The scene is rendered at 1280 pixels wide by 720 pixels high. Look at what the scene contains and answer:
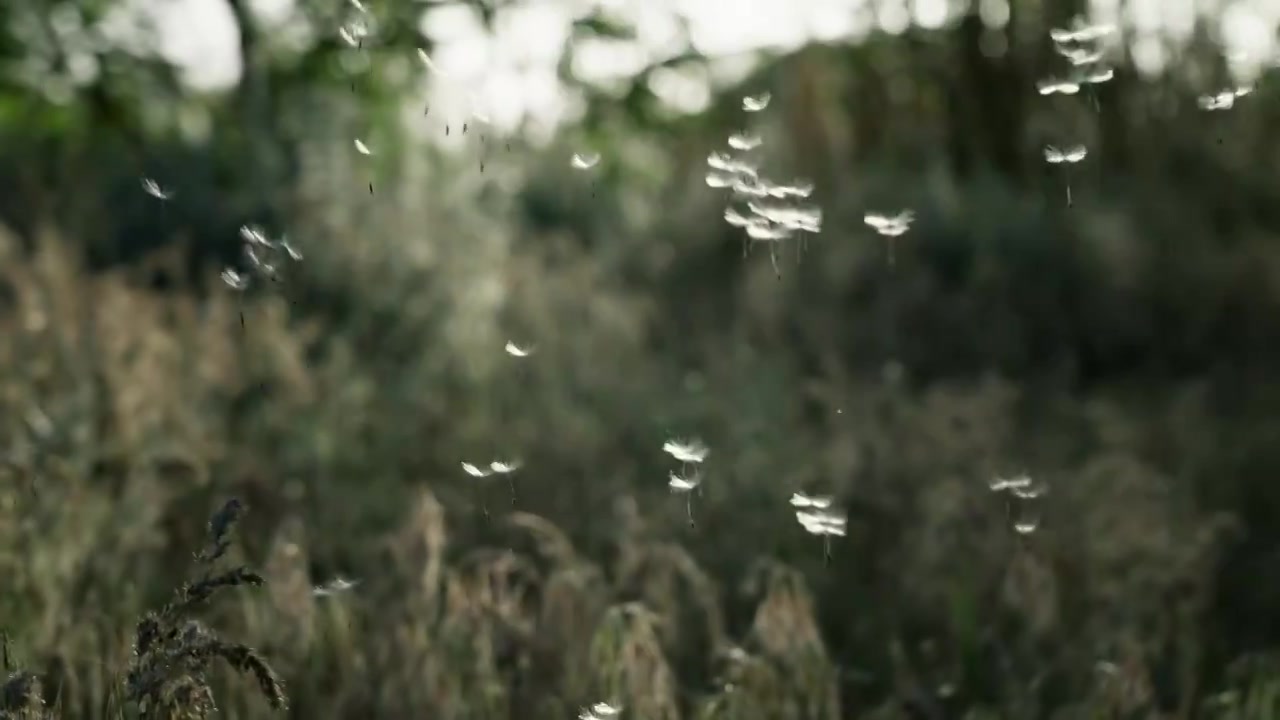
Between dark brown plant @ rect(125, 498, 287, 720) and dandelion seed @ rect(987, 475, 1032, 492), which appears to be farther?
dandelion seed @ rect(987, 475, 1032, 492)

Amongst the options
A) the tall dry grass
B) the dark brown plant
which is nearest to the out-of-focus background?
the tall dry grass

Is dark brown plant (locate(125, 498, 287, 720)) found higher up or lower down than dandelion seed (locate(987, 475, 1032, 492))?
higher up

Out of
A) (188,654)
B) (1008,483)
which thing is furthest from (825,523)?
(188,654)

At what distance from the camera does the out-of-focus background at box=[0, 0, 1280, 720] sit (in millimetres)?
2545

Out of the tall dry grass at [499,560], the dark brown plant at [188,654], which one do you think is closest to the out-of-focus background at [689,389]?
the tall dry grass at [499,560]

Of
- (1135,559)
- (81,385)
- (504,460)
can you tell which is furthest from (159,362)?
(1135,559)

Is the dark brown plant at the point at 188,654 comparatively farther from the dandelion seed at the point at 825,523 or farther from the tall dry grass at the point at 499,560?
the dandelion seed at the point at 825,523

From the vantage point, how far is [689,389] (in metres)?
4.93

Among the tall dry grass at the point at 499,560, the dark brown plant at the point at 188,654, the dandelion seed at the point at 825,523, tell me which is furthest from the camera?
→ the tall dry grass at the point at 499,560

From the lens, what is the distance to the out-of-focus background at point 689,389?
2.54 meters

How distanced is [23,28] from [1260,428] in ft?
31.7

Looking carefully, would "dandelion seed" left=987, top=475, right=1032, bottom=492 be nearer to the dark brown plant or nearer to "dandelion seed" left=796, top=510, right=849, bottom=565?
"dandelion seed" left=796, top=510, right=849, bottom=565

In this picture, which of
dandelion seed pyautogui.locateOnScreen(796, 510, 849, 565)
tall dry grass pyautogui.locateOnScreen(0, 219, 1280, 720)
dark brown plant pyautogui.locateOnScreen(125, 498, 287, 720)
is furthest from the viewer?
tall dry grass pyautogui.locateOnScreen(0, 219, 1280, 720)

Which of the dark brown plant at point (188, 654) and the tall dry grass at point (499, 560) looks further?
the tall dry grass at point (499, 560)
